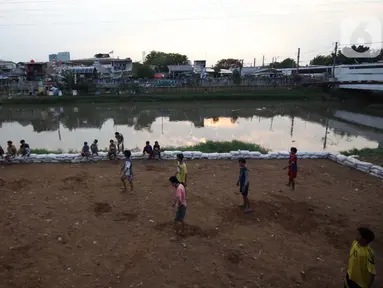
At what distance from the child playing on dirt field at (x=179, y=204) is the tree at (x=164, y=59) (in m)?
51.0

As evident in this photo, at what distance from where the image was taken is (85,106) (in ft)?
101

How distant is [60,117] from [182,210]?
21938 millimetres

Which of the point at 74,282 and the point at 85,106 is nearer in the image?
the point at 74,282

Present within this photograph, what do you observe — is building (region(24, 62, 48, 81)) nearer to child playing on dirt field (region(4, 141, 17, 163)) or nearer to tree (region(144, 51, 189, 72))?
tree (region(144, 51, 189, 72))

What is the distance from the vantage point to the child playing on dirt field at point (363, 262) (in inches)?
126

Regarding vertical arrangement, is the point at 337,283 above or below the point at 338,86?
below

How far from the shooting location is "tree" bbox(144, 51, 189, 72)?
55659mm


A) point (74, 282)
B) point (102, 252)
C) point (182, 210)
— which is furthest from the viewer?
point (182, 210)

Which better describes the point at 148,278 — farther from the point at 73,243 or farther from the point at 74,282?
the point at 73,243

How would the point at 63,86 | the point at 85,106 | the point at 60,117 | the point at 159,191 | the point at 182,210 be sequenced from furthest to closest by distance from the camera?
the point at 63,86
the point at 85,106
the point at 60,117
the point at 159,191
the point at 182,210

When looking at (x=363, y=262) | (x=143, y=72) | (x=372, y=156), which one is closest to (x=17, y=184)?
(x=363, y=262)

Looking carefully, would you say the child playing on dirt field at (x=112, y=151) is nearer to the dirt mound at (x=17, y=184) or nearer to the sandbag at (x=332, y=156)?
the dirt mound at (x=17, y=184)

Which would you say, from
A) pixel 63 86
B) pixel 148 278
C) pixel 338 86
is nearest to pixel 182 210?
Result: pixel 148 278

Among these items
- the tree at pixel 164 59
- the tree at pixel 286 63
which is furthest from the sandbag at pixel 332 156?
the tree at pixel 286 63
